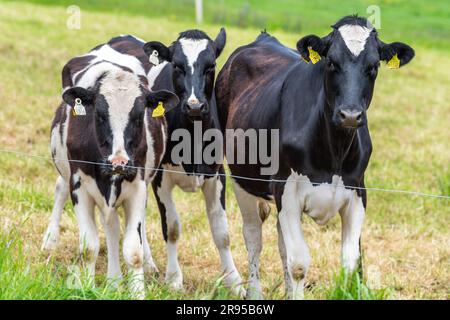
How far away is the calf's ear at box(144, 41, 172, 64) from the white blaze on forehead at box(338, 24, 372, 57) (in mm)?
1995

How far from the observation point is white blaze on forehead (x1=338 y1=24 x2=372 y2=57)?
6678 mm

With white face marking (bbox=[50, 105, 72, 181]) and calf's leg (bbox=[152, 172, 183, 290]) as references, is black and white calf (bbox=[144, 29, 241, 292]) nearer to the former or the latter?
calf's leg (bbox=[152, 172, 183, 290])

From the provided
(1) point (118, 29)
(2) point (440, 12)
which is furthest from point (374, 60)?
(2) point (440, 12)

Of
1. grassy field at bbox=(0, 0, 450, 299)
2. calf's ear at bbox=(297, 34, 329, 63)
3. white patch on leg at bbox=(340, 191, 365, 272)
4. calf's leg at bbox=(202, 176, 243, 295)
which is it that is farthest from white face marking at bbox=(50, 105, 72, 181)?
white patch on leg at bbox=(340, 191, 365, 272)

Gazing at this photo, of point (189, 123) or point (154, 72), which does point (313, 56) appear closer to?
point (189, 123)

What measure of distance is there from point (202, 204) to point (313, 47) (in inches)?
160

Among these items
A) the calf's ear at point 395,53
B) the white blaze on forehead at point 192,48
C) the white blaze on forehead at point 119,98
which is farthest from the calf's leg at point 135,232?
the calf's ear at point 395,53

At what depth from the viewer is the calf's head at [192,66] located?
788cm

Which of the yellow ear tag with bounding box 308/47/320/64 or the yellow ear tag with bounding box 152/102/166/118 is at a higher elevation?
the yellow ear tag with bounding box 308/47/320/64

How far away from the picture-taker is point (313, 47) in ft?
22.8

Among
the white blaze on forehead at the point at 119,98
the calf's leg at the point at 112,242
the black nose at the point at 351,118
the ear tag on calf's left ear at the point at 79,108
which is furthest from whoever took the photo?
the calf's leg at the point at 112,242

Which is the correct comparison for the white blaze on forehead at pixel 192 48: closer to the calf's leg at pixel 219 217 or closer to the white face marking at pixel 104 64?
the white face marking at pixel 104 64

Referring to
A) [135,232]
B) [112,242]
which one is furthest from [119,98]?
[112,242]
